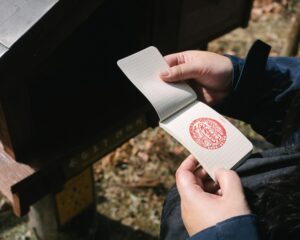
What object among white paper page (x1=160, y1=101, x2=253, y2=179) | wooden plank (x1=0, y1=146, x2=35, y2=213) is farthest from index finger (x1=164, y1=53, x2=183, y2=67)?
wooden plank (x1=0, y1=146, x2=35, y2=213)

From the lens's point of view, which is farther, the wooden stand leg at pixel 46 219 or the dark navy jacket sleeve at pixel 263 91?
the wooden stand leg at pixel 46 219

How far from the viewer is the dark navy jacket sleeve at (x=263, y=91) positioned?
4.55 feet

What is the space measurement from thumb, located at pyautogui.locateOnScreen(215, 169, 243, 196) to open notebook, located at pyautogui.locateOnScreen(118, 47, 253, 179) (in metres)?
0.07

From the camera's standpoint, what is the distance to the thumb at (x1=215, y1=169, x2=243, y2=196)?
3.42 feet

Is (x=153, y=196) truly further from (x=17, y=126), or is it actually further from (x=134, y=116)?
(x=17, y=126)

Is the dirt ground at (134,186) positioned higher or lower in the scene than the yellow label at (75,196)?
lower

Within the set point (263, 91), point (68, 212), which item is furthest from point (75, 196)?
point (263, 91)

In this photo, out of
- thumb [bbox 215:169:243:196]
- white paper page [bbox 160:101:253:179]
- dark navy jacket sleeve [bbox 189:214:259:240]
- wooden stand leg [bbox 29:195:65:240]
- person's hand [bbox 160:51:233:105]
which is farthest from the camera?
wooden stand leg [bbox 29:195:65:240]

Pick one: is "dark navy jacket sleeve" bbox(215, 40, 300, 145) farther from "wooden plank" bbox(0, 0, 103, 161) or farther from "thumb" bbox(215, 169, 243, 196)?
"wooden plank" bbox(0, 0, 103, 161)

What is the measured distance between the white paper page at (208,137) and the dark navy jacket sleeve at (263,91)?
0.14 m

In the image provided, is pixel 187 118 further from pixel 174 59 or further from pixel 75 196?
pixel 75 196

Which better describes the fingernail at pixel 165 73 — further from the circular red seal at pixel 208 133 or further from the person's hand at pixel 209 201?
the person's hand at pixel 209 201

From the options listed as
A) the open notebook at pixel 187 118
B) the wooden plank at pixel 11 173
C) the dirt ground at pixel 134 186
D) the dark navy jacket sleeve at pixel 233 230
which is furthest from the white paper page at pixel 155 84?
the dirt ground at pixel 134 186

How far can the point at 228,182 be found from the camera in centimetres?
106
